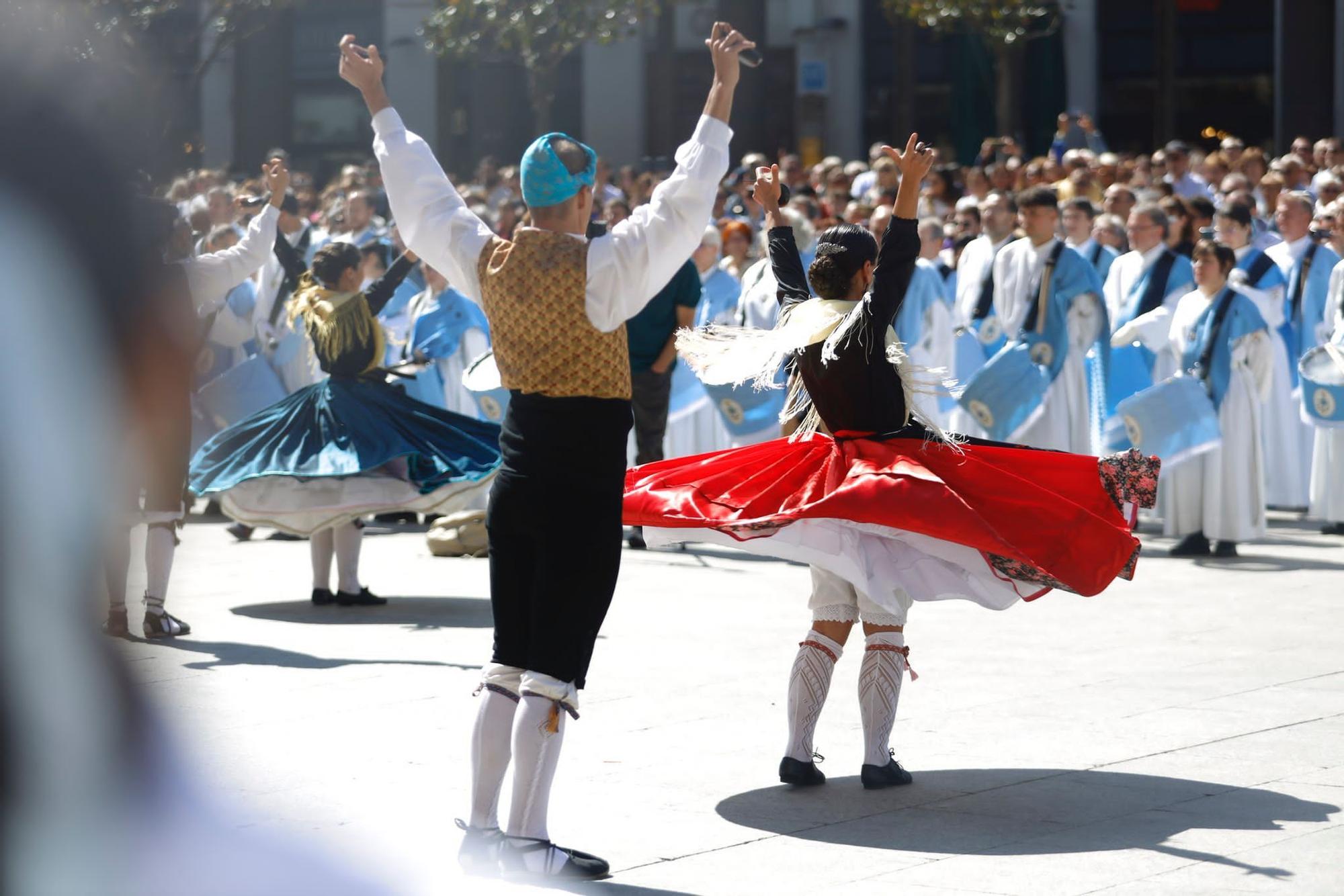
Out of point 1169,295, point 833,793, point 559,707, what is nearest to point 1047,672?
point 833,793

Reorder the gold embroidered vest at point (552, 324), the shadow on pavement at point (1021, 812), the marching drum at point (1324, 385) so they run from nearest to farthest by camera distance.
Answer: the gold embroidered vest at point (552, 324) < the shadow on pavement at point (1021, 812) < the marching drum at point (1324, 385)

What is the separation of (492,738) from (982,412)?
7083 mm

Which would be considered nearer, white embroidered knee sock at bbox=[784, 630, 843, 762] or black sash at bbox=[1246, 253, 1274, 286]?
white embroidered knee sock at bbox=[784, 630, 843, 762]

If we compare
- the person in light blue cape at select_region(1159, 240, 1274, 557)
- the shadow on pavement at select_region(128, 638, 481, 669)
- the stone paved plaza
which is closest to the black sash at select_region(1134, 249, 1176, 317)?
the person in light blue cape at select_region(1159, 240, 1274, 557)

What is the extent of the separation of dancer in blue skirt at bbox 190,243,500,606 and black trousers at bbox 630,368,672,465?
2.04 metres

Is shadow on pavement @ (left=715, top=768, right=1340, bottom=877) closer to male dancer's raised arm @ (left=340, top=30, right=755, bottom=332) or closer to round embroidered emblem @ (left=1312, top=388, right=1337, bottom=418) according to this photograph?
male dancer's raised arm @ (left=340, top=30, right=755, bottom=332)

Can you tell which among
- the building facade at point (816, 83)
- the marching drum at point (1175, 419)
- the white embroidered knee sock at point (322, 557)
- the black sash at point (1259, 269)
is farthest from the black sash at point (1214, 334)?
the building facade at point (816, 83)

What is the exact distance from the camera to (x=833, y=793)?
5.55 m

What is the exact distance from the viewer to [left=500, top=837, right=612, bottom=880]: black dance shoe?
4.68 m

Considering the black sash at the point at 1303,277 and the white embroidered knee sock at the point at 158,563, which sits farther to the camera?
the black sash at the point at 1303,277

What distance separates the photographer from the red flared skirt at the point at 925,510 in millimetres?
5332

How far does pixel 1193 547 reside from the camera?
436 inches

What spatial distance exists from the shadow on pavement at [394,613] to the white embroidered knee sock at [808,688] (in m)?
3.06

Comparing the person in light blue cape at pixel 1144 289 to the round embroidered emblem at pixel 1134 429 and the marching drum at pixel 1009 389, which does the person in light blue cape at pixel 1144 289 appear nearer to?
the marching drum at pixel 1009 389
